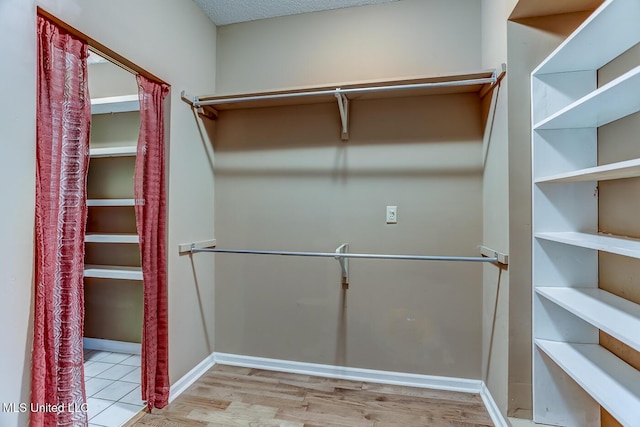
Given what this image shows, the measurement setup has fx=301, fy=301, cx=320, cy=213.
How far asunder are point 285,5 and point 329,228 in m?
1.60

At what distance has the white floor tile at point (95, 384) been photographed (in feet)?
6.42

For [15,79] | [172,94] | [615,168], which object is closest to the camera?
[615,168]

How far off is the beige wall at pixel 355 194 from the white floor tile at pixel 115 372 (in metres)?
0.70

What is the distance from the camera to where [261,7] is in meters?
2.13

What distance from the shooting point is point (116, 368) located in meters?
2.29

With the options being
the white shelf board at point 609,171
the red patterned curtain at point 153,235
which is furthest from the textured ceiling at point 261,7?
the white shelf board at point 609,171

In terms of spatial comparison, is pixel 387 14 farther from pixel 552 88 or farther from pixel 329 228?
pixel 329 228

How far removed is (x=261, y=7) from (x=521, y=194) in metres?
2.06

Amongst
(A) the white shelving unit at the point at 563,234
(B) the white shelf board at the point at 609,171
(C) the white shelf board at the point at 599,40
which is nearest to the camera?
(B) the white shelf board at the point at 609,171

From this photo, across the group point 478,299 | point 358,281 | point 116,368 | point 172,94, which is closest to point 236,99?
point 172,94

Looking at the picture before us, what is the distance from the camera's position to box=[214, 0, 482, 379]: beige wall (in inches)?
78.2

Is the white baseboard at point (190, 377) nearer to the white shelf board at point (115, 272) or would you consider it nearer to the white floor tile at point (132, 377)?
the white floor tile at point (132, 377)

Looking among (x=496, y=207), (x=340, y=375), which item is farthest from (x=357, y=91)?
(x=340, y=375)

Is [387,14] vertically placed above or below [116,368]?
above
